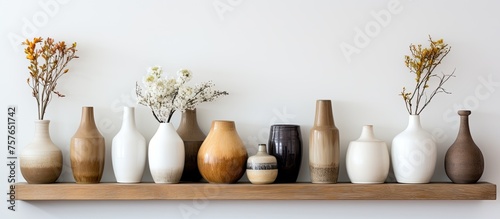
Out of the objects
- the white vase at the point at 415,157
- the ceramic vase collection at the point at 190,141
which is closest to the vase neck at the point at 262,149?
the ceramic vase collection at the point at 190,141

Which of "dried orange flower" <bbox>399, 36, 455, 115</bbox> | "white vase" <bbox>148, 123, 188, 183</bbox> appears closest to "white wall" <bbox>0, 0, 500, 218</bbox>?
"dried orange flower" <bbox>399, 36, 455, 115</bbox>

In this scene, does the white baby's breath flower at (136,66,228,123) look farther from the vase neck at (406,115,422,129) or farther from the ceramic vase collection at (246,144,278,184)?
the vase neck at (406,115,422,129)

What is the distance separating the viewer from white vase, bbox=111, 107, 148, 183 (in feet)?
7.61

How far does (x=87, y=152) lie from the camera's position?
2309 mm

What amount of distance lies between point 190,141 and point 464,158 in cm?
98

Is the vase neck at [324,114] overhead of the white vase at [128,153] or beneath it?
overhead

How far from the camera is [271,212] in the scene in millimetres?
2412

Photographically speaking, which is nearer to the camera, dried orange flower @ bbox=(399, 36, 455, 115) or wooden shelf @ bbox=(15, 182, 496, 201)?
wooden shelf @ bbox=(15, 182, 496, 201)

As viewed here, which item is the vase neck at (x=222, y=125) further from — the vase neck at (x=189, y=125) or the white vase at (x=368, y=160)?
the white vase at (x=368, y=160)

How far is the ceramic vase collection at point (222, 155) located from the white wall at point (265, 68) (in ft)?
0.41

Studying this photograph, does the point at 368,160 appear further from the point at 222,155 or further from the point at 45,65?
the point at 45,65

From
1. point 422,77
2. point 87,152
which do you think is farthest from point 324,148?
point 87,152

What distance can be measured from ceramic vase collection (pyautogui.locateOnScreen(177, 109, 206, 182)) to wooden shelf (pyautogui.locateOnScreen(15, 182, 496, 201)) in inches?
4.9

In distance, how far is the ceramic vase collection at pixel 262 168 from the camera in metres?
2.25
